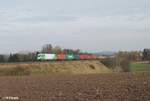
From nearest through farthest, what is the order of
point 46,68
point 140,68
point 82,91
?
point 82,91 < point 46,68 < point 140,68

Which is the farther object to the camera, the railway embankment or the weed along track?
the railway embankment

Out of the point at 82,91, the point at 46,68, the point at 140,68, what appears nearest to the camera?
the point at 82,91

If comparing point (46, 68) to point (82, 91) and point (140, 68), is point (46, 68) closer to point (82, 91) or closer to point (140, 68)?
point (140, 68)

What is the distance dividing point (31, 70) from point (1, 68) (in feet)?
21.4

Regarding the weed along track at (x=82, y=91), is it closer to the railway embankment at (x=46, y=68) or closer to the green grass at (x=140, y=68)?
the railway embankment at (x=46, y=68)

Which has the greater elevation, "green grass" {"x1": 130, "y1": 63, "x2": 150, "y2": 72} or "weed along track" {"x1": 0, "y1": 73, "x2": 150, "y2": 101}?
"weed along track" {"x1": 0, "y1": 73, "x2": 150, "y2": 101}

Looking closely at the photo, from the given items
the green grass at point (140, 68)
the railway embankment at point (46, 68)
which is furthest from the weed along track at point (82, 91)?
the green grass at point (140, 68)

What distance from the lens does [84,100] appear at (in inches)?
770

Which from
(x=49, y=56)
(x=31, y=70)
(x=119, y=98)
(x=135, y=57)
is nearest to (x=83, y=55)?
(x=49, y=56)

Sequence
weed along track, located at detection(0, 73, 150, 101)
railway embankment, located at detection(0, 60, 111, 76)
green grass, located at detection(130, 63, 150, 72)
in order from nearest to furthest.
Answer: weed along track, located at detection(0, 73, 150, 101), railway embankment, located at detection(0, 60, 111, 76), green grass, located at detection(130, 63, 150, 72)

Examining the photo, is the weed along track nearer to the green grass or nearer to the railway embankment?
the railway embankment

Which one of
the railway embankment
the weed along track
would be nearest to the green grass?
the railway embankment

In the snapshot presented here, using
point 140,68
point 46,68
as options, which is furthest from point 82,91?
point 140,68

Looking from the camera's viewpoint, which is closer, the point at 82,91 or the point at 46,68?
the point at 82,91
